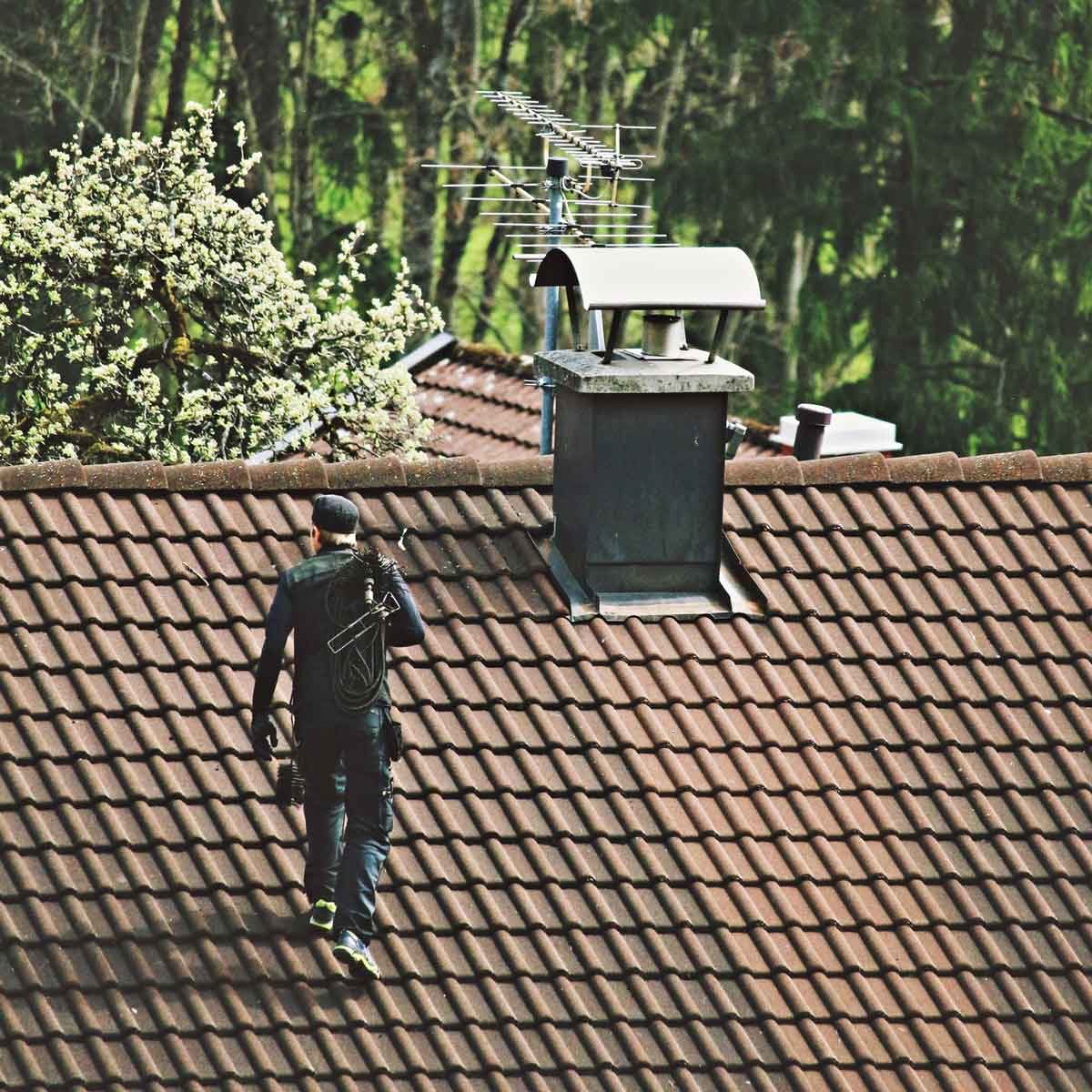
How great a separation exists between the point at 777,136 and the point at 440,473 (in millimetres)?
20867

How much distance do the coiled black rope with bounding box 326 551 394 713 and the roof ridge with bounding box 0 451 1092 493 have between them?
1.49m

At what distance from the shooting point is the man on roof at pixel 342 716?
7.53 metres

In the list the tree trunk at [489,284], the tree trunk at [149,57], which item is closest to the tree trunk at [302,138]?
the tree trunk at [149,57]

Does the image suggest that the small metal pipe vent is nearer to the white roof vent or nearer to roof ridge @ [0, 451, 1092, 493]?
roof ridge @ [0, 451, 1092, 493]

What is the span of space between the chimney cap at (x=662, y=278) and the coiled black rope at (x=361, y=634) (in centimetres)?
184

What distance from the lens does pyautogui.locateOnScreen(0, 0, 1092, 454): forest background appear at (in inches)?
1121

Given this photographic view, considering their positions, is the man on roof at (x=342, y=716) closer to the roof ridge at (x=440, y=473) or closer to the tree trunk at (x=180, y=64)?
the roof ridge at (x=440, y=473)

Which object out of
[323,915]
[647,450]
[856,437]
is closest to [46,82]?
[856,437]

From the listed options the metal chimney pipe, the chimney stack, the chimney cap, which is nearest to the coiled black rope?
the chimney stack

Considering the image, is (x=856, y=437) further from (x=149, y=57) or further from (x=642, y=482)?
(x=149, y=57)

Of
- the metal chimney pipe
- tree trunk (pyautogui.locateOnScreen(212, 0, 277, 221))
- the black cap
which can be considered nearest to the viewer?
the black cap

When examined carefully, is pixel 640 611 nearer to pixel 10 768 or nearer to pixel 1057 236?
pixel 10 768

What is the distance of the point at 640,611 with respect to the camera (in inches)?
353

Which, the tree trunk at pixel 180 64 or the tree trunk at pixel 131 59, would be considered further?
the tree trunk at pixel 180 64
